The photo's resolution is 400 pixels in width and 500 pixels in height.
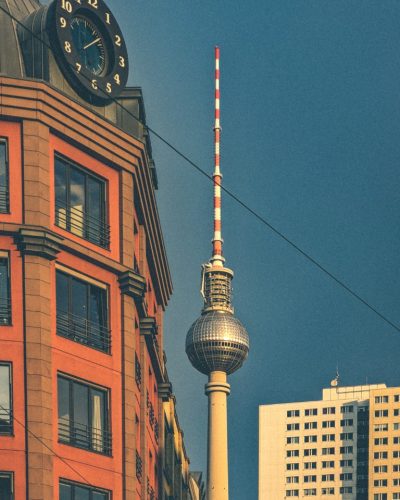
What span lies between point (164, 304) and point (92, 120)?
77.2ft

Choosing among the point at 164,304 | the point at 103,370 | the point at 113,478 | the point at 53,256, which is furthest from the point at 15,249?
the point at 164,304

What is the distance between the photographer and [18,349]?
5284cm

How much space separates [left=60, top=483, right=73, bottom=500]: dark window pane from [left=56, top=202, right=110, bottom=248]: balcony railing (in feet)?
32.6

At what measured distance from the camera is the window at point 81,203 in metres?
56.7

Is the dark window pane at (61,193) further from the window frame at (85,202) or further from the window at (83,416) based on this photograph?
the window at (83,416)

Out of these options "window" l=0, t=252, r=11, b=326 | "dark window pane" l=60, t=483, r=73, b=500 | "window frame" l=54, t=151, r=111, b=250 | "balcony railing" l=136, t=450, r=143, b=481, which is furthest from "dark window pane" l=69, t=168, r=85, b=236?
"balcony railing" l=136, t=450, r=143, b=481

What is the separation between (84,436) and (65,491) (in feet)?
9.10

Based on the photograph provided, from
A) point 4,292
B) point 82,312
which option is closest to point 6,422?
point 4,292

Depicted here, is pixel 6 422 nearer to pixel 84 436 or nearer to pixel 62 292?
pixel 84 436

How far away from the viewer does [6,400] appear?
171ft

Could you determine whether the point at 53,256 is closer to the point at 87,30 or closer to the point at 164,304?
the point at 87,30

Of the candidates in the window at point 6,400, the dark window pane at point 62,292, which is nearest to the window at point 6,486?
the window at point 6,400

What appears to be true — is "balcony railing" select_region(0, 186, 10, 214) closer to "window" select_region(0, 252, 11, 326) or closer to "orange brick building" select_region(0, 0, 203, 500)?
"orange brick building" select_region(0, 0, 203, 500)

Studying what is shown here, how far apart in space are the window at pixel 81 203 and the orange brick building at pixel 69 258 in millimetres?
60
